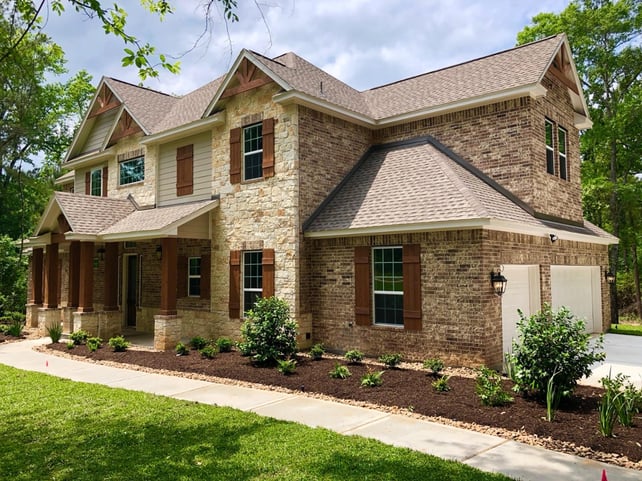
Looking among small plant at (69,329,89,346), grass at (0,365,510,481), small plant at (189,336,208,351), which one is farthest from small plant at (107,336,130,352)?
grass at (0,365,510,481)

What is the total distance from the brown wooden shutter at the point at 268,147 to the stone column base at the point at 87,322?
726 cm

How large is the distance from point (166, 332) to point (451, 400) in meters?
8.30

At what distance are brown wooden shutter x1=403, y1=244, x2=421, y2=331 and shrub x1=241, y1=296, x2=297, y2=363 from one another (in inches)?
103

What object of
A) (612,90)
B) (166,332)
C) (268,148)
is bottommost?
(166,332)

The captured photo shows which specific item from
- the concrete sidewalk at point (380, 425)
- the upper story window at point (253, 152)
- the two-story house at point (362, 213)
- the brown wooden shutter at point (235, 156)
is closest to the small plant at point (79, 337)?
the two-story house at point (362, 213)

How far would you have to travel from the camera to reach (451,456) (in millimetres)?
5438

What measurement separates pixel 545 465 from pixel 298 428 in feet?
9.72

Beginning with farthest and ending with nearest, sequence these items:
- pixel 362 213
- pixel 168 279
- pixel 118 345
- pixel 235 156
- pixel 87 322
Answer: pixel 87 322, pixel 235 156, pixel 168 279, pixel 118 345, pixel 362 213

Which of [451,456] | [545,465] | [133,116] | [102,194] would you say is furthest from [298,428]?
[102,194]

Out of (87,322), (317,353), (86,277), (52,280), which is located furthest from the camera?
(52,280)

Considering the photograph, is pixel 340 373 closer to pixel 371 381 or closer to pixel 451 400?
pixel 371 381

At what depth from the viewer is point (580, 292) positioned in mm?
15188

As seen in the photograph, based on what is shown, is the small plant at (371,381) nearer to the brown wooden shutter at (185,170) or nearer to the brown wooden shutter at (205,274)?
the brown wooden shutter at (205,274)

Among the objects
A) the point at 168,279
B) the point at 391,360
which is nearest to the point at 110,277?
the point at 168,279
